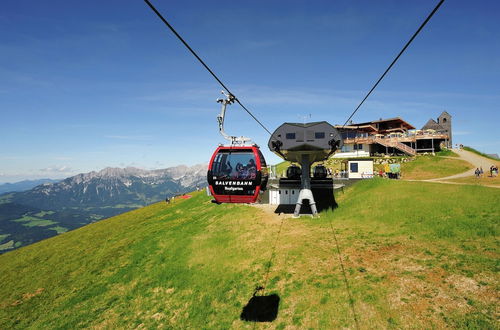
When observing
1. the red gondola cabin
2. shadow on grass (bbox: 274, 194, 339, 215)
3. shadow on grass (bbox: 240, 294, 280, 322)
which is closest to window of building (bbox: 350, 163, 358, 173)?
shadow on grass (bbox: 274, 194, 339, 215)

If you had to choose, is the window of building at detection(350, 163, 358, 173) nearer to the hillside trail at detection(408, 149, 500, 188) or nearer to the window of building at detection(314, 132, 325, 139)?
the hillside trail at detection(408, 149, 500, 188)

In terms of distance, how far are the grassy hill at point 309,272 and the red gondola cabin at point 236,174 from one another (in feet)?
26.4

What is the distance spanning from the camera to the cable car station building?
53.8 meters

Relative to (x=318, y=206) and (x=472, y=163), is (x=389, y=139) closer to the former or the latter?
(x=472, y=163)

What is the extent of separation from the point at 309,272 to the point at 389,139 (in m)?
47.7

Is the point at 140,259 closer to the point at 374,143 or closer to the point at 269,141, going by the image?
the point at 269,141

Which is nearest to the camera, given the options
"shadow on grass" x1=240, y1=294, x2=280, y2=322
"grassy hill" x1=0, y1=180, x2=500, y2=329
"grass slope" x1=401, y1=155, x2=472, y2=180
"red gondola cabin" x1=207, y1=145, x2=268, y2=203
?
"red gondola cabin" x1=207, y1=145, x2=268, y2=203

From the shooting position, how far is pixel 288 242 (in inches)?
869

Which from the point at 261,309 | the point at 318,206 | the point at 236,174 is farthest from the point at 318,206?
the point at 236,174

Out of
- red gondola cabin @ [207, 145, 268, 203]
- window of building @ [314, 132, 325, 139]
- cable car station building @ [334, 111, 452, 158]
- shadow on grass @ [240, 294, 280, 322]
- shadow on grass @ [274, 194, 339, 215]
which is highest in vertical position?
cable car station building @ [334, 111, 452, 158]

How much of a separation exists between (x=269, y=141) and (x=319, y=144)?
13.5 ft

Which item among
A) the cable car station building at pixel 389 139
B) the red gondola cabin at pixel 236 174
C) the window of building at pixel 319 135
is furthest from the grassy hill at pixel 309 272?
the cable car station building at pixel 389 139

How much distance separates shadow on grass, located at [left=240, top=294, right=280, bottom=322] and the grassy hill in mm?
414

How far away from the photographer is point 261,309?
1496cm
